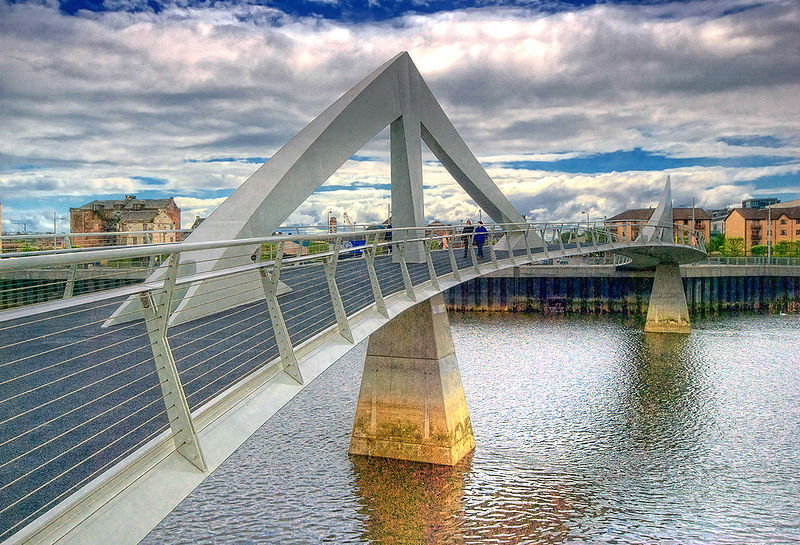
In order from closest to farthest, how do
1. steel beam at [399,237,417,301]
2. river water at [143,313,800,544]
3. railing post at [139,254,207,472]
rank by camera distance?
railing post at [139,254,207,472] → steel beam at [399,237,417,301] → river water at [143,313,800,544]

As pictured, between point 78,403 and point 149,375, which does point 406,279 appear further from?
point 78,403

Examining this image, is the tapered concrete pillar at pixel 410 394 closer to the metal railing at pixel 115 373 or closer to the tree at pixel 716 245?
the metal railing at pixel 115 373

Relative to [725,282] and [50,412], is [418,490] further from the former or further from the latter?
[725,282]

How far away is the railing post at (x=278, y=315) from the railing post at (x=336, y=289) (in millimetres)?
1240

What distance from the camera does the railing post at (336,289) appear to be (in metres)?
7.18

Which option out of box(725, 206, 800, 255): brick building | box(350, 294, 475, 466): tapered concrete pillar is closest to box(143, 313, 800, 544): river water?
box(350, 294, 475, 466): tapered concrete pillar

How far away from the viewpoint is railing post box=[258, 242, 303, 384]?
554cm

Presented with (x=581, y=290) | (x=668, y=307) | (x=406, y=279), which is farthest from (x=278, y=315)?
(x=581, y=290)

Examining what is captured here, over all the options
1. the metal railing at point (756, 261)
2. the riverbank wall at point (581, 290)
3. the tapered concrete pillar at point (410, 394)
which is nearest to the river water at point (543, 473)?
the tapered concrete pillar at point (410, 394)

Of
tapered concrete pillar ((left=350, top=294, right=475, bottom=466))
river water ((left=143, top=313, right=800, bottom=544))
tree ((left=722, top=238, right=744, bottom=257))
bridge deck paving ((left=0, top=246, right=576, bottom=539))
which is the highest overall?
bridge deck paving ((left=0, top=246, right=576, bottom=539))

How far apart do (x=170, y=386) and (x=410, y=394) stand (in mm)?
11437

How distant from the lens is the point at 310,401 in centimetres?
1964

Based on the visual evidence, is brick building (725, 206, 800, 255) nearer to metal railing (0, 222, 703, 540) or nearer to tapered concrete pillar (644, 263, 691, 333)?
tapered concrete pillar (644, 263, 691, 333)

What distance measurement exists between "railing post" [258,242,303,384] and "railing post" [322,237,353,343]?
1.24 metres
